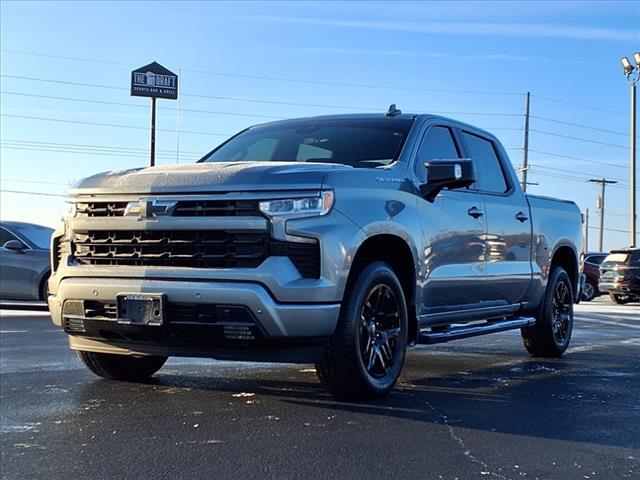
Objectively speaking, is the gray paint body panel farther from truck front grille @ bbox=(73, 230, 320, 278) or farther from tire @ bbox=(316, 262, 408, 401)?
tire @ bbox=(316, 262, 408, 401)

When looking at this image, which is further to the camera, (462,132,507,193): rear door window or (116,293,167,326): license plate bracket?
(462,132,507,193): rear door window

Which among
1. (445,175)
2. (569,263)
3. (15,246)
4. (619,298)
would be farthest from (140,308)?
(619,298)

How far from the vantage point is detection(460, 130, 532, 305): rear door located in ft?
21.8

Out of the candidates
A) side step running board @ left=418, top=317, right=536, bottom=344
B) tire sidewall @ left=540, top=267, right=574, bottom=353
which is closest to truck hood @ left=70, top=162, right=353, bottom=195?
side step running board @ left=418, top=317, right=536, bottom=344

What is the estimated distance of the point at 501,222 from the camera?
267 inches

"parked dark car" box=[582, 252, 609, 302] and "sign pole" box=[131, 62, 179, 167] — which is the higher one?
"sign pole" box=[131, 62, 179, 167]

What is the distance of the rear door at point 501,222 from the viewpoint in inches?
262

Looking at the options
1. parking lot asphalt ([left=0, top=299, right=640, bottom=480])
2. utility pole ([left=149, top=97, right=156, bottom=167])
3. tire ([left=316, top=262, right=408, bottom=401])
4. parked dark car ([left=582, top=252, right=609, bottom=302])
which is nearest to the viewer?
parking lot asphalt ([left=0, top=299, right=640, bottom=480])

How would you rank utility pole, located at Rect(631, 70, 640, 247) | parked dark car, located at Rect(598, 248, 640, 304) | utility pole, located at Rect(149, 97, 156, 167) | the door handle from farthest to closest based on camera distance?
utility pole, located at Rect(631, 70, 640, 247) → utility pole, located at Rect(149, 97, 156, 167) → parked dark car, located at Rect(598, 248, 640, 304) → the door handle

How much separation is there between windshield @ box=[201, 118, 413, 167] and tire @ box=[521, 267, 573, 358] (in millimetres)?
2699

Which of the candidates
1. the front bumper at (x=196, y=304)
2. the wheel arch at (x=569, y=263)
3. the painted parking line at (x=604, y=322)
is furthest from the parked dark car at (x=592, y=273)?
the front bumper at (x=196, y=304)

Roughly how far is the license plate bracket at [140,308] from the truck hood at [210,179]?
66 cm

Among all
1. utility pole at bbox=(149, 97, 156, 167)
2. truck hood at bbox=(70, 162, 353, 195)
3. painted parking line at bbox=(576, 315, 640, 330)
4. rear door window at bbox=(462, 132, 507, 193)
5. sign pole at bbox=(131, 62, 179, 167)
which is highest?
sign pole at bbox=(131, 62, 179, 167)

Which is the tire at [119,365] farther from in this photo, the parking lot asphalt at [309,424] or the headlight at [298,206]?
the headlight at [298,206]
